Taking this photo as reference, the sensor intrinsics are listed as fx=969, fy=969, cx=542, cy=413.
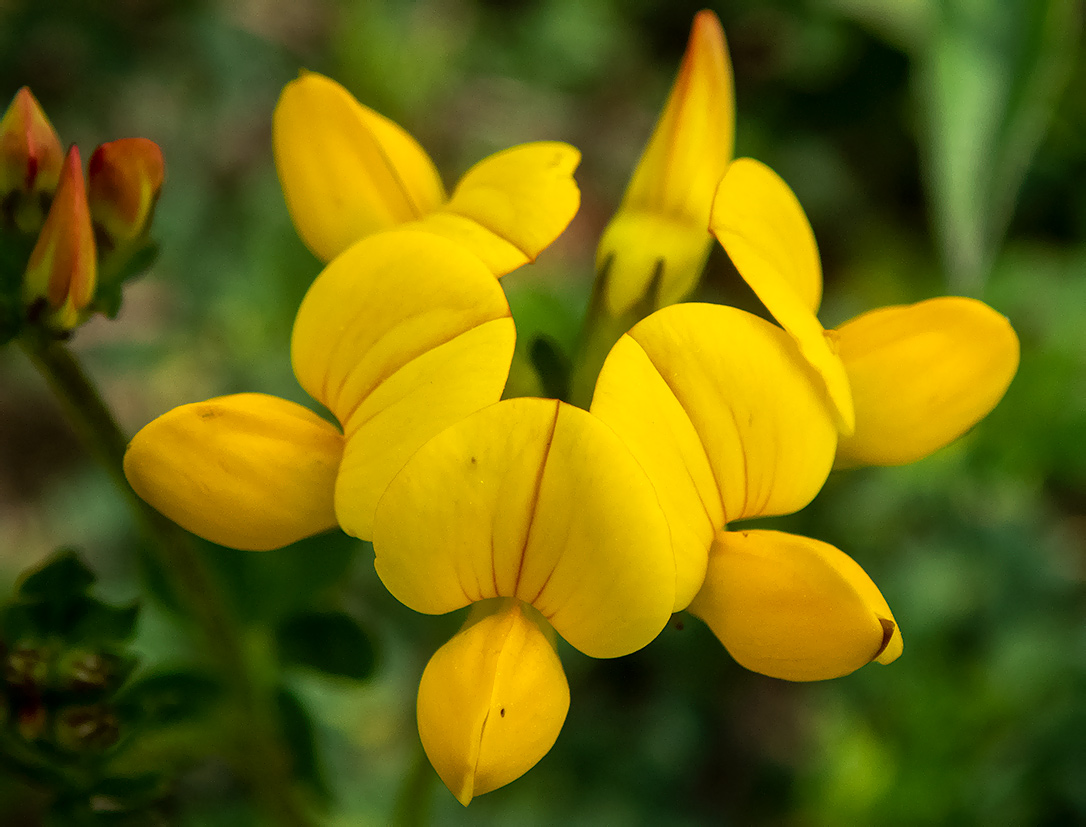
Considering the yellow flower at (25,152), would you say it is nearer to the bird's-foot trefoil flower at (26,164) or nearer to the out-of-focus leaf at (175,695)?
the bird's-foot trefoil flower at (26,164)

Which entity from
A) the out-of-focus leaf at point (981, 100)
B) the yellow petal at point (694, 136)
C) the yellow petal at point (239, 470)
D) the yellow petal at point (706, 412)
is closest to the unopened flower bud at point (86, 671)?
the yellow petal at point (239, 470)

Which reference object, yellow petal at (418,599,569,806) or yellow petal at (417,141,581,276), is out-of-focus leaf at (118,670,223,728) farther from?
yellow petal at (417,141,581,276)

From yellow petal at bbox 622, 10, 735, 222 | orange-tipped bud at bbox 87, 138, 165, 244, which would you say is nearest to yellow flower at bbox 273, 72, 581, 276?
yellow petal at bbox 622, 10, 735, 222

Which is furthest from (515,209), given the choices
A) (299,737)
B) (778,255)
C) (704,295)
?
(704,295)

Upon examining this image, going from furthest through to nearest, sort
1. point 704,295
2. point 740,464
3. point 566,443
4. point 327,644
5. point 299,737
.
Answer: point 704,295 → point 299,737 → point 327,644 → point 740,464 → point 566,443

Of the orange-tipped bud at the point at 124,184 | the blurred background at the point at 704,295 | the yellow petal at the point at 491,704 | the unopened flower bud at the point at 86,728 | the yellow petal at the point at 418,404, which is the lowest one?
the blurred background at the point at 704,295

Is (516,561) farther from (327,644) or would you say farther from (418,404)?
(327,644)
